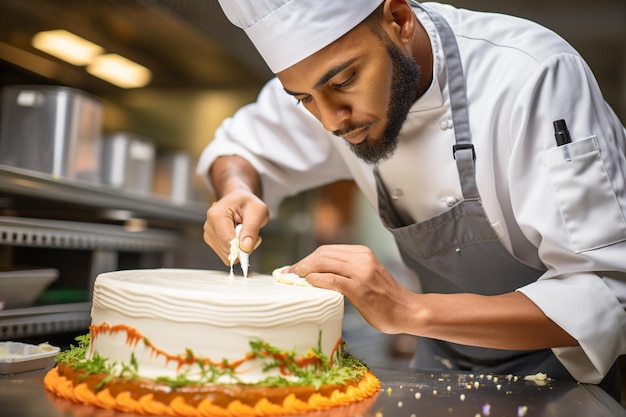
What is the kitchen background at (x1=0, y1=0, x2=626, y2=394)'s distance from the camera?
2.12 meters

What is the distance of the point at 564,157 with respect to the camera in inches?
55.3

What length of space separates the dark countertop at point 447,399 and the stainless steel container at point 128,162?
149 centimetres

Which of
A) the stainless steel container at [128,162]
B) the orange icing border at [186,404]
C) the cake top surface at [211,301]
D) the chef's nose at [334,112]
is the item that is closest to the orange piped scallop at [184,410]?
the orange icing border at [186,404]

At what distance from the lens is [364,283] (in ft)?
4.42

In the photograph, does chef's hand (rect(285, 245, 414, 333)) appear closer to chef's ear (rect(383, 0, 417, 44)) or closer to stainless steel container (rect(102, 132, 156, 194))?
chef's ear (rect(383, 0, 417, 44))

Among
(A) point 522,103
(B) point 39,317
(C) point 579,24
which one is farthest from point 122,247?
(C) point 579,24

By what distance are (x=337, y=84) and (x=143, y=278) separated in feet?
1.91

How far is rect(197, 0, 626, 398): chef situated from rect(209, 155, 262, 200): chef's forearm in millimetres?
30

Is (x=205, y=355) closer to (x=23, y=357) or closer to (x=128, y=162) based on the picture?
(x=23, y=357)

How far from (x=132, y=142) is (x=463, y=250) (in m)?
1.74

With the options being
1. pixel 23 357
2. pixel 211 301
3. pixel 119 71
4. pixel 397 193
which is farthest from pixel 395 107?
pixel 119 71

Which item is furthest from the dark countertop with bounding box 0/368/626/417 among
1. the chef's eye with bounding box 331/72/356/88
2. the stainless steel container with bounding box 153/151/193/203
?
the stainless steel container with bounding box 153/151/193/203

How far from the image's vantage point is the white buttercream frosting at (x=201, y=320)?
1188mm

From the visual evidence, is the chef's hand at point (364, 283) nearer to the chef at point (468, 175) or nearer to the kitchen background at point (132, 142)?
the chef at point (468, 175)
